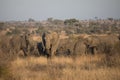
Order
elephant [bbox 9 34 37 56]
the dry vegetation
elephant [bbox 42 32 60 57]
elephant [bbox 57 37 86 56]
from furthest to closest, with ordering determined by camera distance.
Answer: elephant [bbox 9 34 37 56] < elephant [bbox 57 37 86 56] < elephant [bbox 42 32 60 57] < the dry vegetation

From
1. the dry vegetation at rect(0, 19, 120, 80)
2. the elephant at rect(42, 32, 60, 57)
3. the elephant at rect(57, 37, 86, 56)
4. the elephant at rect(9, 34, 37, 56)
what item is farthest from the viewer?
the elephant at rect(9, 34, 37, 56)

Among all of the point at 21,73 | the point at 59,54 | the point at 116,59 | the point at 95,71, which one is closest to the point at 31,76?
the point at 21,73

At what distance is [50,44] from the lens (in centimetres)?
1716

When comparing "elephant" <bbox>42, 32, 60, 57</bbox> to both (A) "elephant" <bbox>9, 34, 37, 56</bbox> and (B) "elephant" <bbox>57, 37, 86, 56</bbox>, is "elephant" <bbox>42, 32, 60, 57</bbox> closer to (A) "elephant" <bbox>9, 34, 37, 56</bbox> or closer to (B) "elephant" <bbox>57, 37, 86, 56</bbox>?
(B) "elephant" <bbox>57, 37, 86, 56</bbox>

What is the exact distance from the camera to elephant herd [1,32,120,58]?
16.9m

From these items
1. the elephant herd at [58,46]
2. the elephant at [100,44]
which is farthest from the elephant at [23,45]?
the elephant at [100,44]

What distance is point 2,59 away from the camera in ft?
35.2

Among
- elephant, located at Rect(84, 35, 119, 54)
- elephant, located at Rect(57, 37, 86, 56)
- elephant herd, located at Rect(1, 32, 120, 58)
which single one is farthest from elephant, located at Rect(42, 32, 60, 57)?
elephant, located at Rect(84, 35, 119, 54)

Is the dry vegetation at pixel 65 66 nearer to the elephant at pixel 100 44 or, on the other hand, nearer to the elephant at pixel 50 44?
the elephant at pixel 100 44

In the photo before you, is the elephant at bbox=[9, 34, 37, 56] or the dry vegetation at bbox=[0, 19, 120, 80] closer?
the dry vegetation at bbox=[0, 19, 120, 80]

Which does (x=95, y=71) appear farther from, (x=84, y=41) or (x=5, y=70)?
(x=84, y=41)

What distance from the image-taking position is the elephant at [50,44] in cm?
1671

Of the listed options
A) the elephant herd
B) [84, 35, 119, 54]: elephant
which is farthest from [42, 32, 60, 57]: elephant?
[84, 35, 119, 54]: elephant

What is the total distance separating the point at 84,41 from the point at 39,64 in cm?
451
